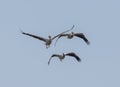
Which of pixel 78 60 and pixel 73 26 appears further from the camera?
pixel 78 60

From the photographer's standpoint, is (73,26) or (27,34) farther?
(27,34)

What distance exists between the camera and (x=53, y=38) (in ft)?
252

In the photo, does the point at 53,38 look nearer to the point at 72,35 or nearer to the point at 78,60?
the point at 72,35

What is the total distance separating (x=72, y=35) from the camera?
77.3 metres

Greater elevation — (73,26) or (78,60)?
(78,60)

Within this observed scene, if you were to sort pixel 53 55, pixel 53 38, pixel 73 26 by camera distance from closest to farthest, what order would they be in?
pixel 73 26 < pixel 53 38 < pixel 53 55

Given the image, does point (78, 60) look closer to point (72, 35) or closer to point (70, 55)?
point (70, 55)

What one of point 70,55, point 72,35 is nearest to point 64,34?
point 72,35

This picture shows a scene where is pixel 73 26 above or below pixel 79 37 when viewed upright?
below

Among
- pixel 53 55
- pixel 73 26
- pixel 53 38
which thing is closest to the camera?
pixel 73 26

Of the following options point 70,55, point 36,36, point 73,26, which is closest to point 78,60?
point 70,55

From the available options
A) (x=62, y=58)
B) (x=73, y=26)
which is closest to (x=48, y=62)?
(x=62, y=58)

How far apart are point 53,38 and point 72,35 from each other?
2.25 m

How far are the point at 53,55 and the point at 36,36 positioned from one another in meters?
3.15
